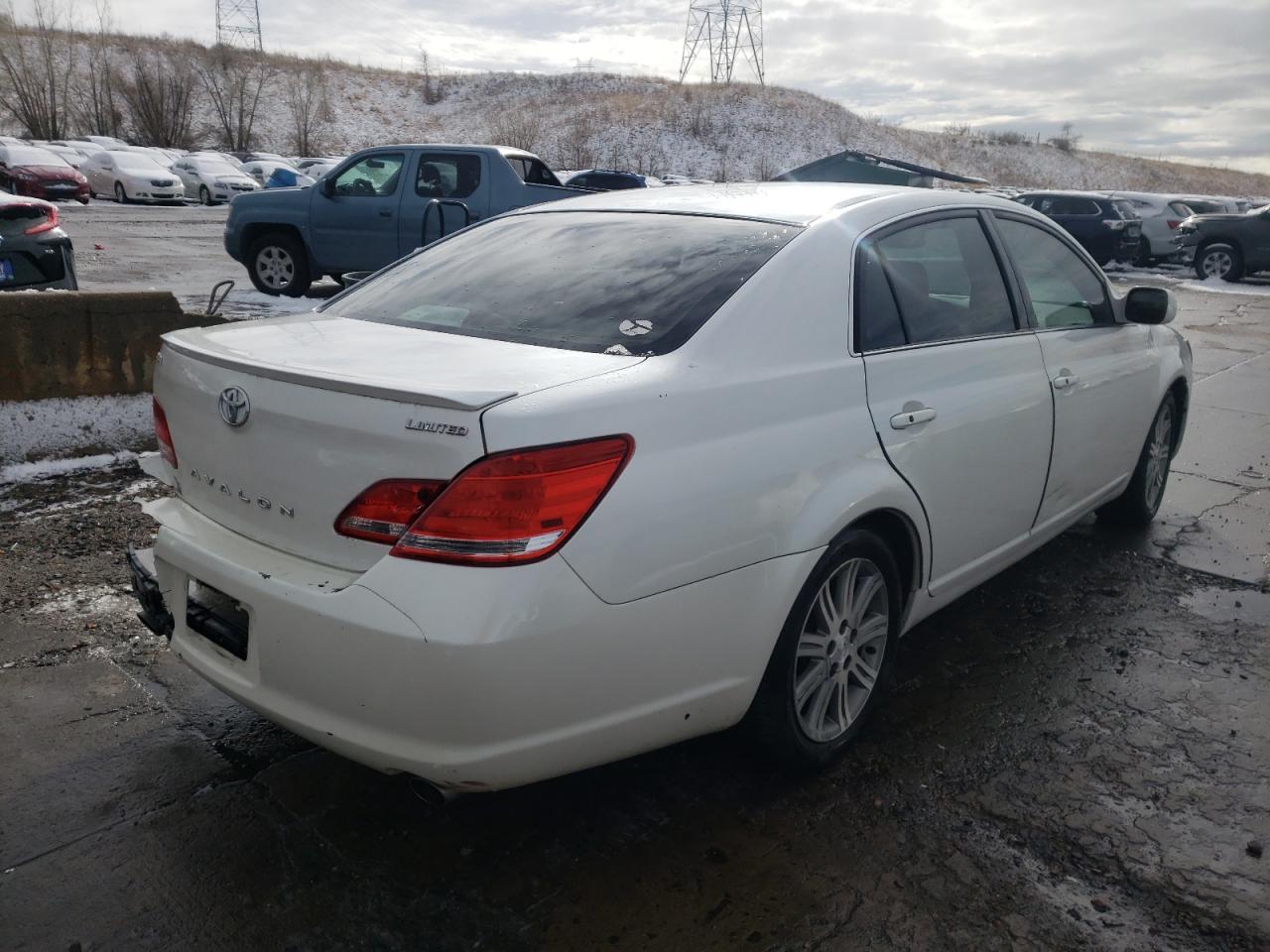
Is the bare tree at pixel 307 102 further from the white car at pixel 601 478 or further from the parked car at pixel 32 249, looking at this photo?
the white car at pixel 601 478

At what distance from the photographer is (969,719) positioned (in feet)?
10.4

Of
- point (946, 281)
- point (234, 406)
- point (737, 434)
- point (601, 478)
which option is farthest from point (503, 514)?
point (946, 281)

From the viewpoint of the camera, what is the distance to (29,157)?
27.2 meters

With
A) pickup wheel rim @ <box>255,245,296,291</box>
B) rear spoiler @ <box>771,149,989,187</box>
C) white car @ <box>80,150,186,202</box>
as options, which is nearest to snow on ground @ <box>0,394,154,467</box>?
rear spoiler @ <box>771,149,989,187</box>

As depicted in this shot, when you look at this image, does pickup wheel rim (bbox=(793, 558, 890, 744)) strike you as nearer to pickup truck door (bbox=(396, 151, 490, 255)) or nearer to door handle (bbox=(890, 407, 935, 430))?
door handle (bbox=(890, 407, 935, 430))

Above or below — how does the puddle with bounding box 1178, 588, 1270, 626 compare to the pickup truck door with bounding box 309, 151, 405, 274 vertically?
below

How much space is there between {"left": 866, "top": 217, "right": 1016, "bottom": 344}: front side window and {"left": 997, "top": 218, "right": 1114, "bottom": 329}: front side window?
0.69 ft

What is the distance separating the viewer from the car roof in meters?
3.08

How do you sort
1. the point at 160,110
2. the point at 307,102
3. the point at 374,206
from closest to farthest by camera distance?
the point at 374,206 → the point at 160,110 → the point at 307,102

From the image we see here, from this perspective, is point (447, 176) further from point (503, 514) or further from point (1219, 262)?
point (1219, 262)

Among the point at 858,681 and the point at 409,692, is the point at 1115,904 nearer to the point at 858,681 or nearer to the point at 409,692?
the point at 858,681

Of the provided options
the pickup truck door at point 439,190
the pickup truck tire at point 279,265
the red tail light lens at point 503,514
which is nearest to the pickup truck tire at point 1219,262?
the pickup truck door at point 439,190

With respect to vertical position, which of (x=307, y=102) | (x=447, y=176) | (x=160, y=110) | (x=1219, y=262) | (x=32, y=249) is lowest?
(x=1219, y=262)

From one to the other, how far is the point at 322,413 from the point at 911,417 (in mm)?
1615
